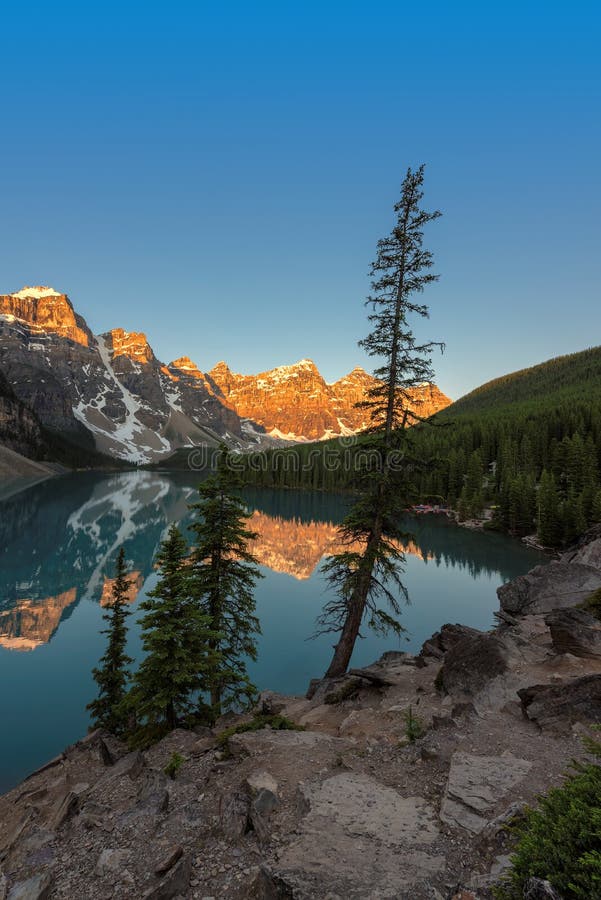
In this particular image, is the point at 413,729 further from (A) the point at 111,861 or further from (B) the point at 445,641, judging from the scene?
(B) the point at 445,641

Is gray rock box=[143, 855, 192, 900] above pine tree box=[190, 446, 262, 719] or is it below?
below

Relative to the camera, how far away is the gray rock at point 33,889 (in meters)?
6.72

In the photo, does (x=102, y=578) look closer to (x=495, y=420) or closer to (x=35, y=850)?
(x=35, y=850)

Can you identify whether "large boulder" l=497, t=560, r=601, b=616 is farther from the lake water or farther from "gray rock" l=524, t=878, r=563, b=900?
"gray rock" l=524, t=878, r=563, b=900

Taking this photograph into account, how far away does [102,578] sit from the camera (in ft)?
145

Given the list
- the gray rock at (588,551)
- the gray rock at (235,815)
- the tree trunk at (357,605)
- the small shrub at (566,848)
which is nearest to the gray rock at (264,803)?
the gray rock at (235,815)

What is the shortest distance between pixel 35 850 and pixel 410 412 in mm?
16172

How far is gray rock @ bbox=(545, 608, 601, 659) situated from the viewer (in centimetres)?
1383

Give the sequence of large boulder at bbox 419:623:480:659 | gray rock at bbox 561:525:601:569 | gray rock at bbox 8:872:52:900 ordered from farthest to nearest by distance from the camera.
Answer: gray rock at bbox 561:525:601:569 < large boulder at bbox 419:623:480:659 < gray rock at bbox 8:872:52:900

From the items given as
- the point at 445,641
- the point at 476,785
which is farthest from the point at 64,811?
the point at 445,641

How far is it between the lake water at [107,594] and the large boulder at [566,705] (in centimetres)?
943

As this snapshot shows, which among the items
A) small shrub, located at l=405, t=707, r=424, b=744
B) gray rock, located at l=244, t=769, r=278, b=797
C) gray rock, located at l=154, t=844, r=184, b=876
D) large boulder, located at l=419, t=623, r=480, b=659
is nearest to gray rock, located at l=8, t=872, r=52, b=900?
gray rock, located at l=154, t=844, r=184, b=876

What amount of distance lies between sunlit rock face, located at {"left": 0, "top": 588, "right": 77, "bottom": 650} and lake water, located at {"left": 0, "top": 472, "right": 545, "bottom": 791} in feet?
0.24

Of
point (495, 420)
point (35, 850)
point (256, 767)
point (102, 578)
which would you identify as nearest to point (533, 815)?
point (256, 767)
